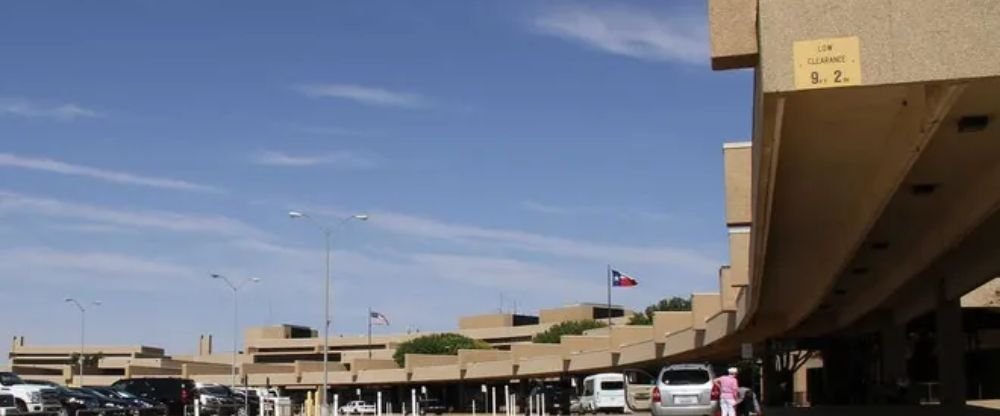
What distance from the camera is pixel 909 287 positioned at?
35594 millimetres

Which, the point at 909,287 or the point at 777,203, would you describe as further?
the point at 909,287

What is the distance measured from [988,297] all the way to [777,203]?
35.3m

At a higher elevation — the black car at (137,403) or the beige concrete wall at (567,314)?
the beige concrete wall at (567,314)

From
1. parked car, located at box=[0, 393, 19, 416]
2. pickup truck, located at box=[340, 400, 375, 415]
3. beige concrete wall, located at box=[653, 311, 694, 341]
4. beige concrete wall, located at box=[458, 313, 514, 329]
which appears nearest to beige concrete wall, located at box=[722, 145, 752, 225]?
parked car, located at box=[0, 393, 19, 416]

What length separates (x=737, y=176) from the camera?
29.9 meters

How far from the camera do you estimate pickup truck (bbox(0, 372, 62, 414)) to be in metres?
34.5

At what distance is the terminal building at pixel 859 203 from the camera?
10984 mm

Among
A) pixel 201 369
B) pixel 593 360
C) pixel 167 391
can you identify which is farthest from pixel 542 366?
pixel 201 369

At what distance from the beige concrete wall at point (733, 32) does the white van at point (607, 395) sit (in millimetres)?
45683

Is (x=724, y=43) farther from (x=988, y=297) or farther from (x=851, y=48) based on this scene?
(x=988, y=297)

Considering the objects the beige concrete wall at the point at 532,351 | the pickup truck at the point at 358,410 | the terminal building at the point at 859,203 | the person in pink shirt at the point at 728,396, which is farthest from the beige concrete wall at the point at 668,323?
the person in pink shirt at the point at 728,396

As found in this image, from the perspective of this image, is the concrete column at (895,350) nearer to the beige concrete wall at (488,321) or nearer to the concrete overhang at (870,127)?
the concrete overhang at (870,127)

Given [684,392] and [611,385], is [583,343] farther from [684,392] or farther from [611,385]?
[684,392]

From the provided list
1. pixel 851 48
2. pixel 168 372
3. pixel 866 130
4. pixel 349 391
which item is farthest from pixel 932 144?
pixel 168 372
